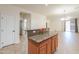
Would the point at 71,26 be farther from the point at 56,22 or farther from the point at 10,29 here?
the point at 10,29

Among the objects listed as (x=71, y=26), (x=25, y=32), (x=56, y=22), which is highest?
(x=56, y=22)

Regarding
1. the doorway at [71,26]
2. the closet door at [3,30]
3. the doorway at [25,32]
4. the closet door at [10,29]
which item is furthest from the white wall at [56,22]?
the closet door at [10,29]

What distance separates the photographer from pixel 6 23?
442 centimetres

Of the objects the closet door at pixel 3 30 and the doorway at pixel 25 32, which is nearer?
the doorway at pixel 25 32

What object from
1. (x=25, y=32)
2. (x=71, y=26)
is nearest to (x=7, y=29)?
(x=25, y=32)

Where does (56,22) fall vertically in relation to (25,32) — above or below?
above

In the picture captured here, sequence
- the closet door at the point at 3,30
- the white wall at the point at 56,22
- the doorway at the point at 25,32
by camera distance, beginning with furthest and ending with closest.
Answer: the closet door at the point at 3,30 → the doorway at the point at 25,32 → the white wall at the point at 56,22

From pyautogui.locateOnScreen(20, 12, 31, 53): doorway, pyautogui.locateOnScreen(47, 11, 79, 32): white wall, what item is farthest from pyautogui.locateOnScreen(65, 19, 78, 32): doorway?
pyautogui.locateOnScreen(20, 12, 31, 53): doorway

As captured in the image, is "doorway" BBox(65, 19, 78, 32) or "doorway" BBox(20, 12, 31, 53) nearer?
"doorway" BBox(65, 19, 78, 32)

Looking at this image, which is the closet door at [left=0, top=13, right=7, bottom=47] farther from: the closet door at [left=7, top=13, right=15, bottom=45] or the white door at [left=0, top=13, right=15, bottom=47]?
the closet door at [left=7, top=13, right=15, bottom=45]

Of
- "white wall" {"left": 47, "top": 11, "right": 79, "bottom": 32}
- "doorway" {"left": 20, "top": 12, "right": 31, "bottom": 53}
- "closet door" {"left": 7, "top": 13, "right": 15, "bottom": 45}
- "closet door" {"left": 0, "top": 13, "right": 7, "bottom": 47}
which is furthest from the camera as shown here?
"closet door" {"left": 7, "top": 13, "right": 15, "bottom": 45}

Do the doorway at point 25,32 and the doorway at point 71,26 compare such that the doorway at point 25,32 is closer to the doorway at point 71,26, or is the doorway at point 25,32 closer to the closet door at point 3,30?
the closet door at point 3,30
